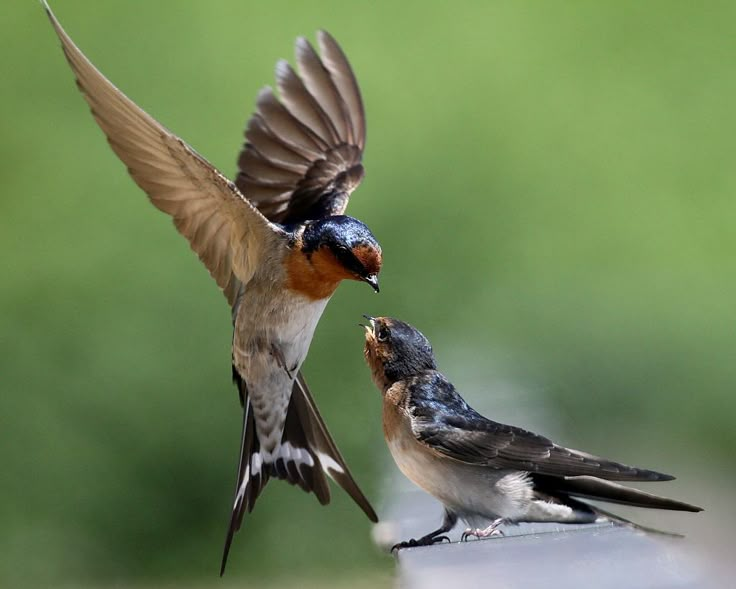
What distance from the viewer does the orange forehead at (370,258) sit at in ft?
6.59

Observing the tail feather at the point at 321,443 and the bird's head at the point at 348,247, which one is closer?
the bird's head at the point at 348,247

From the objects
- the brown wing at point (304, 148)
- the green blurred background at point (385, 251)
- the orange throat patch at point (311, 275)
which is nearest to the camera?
the orange throat patch at point (311, 275)

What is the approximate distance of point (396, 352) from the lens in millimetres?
2092

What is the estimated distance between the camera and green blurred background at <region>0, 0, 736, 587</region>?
18.2 ft

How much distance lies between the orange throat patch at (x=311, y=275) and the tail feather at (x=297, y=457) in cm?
29

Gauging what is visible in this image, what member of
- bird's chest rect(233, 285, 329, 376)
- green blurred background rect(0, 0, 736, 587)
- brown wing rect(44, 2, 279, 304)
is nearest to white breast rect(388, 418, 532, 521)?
bird's chest rect(233, 285, 329, 376)

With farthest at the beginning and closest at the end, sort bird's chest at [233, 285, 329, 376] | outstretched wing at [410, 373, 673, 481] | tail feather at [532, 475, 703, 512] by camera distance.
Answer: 1. bird's chest at [233, 285, 329, 376]
2. outstretched wing at [410, 373, 673, 481]
3. tail feather at [532, 475, 703, 512]

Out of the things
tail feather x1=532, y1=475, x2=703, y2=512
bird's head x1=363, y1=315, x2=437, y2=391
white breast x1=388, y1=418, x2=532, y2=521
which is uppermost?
bird's head x1=363, y1=315, x2=437, y2=391

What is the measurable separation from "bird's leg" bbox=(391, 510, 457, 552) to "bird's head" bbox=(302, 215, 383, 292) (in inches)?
14.8

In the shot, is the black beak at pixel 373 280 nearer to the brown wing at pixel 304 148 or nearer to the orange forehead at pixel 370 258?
the orange forehead at pixel 370 258

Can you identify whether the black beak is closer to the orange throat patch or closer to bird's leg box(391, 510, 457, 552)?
the orange throat patch

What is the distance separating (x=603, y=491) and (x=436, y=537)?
1.36 feet

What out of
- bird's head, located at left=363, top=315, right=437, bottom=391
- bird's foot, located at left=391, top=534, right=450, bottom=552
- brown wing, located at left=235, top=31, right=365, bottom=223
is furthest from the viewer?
brown wing, located at left=235, top=31, right=365, bottom=223

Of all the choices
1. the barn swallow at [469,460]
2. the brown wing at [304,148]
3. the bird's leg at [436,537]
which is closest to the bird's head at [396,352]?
the barn swallow at [469,460]
